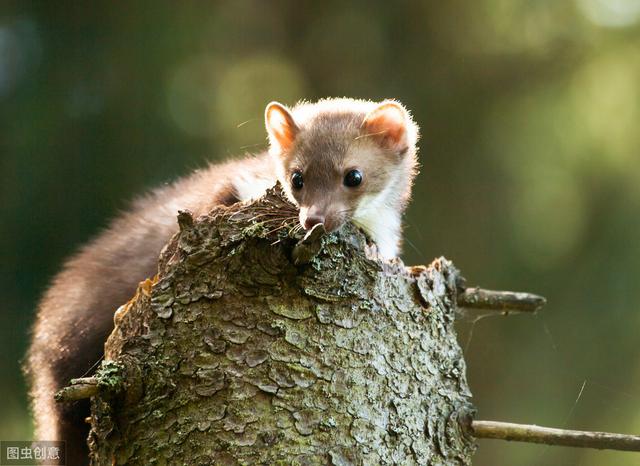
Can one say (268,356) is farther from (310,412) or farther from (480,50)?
(480,50)

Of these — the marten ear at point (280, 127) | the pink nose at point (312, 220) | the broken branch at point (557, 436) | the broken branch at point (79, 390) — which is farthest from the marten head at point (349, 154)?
the broken branch at point (79, 390)

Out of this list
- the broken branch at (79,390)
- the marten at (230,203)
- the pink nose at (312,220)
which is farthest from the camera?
the marten at (230,203)

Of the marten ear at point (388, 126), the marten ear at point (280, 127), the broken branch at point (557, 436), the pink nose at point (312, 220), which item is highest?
the marten ear at point (280, 127)

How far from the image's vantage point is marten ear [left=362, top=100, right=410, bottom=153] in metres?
4.17

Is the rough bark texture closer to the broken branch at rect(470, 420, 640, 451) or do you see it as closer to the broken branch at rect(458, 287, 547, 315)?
the broken branch at rect(470, 420, 640, 451)

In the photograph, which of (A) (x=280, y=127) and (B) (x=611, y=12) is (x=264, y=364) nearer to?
(A) (x=280, y=127)

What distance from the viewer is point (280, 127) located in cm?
428

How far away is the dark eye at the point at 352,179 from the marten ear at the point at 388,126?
0.27 meters

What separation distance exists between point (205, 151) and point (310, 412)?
13.1ft

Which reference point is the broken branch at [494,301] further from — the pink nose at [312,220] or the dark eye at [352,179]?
the dark eye at [352,179]

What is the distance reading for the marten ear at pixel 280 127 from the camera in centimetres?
421

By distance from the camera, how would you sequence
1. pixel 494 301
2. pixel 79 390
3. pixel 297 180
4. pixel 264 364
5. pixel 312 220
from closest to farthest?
pixel 79 390
pixel 264 364
pixel 312 220
pixel 494 301
pixel 297 180

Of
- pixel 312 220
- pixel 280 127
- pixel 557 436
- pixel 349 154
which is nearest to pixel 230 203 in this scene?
pixel 280 127

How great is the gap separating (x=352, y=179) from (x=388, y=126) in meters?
0.44
